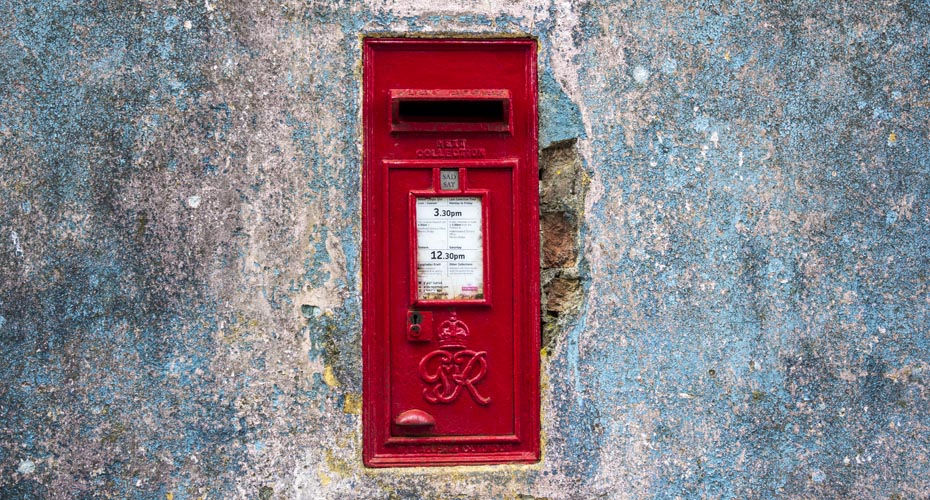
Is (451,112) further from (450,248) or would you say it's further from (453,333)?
(453,333)

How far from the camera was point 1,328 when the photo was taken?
2266mm

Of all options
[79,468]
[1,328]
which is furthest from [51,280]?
[79,468]

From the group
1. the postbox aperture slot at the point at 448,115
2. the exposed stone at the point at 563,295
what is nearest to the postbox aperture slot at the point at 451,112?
the postbox aperture slot at the point at 448,115

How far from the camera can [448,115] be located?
2277mm

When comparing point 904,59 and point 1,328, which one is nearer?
point 1,328

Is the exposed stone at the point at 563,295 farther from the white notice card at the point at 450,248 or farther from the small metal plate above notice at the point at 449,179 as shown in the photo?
the small metal plate above notice at the point at 449,179

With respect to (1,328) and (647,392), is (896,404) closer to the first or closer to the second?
(647,392)

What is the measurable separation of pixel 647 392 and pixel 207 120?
5.70 ft

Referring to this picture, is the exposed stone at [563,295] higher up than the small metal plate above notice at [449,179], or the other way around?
the small metal plate above notice at [449,179]

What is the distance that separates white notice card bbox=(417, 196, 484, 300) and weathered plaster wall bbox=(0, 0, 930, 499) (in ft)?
0.81

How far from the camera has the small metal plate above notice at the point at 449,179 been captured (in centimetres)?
227

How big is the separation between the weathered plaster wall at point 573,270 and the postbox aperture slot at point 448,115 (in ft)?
0.57

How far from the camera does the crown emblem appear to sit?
2.29 meters

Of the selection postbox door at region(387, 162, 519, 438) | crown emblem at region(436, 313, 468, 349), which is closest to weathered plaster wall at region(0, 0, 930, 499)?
postbox door at region(387, 162, 519, 438)
